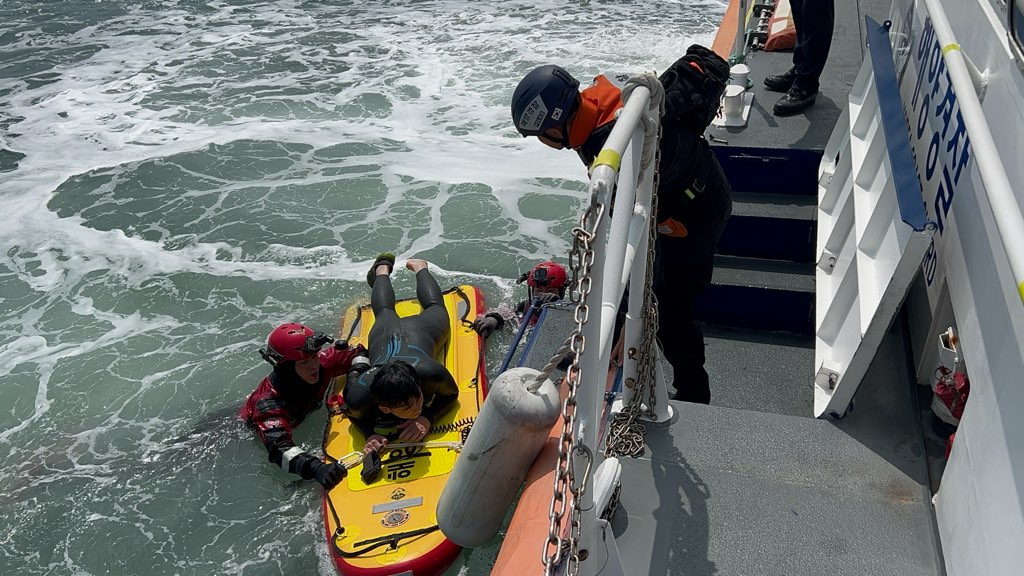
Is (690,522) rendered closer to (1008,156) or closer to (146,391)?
(1008,156)

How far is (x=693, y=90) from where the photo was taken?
11.0 ft

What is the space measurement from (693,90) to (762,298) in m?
1.97

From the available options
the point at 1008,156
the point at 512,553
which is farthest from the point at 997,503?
the point at 512,553

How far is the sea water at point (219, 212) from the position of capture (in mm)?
6188

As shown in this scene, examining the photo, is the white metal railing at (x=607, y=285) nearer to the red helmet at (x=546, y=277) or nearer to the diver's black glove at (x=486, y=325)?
the red helmet at (x=546, y=277)

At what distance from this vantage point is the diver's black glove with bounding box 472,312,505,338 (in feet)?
23.2

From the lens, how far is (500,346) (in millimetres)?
7461

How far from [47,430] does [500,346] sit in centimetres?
409

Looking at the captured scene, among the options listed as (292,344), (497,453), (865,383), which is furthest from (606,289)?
(292,344)

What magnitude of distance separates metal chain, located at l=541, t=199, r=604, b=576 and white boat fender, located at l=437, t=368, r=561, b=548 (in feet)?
0.62

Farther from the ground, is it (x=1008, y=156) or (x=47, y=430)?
(x=1008, y=156)

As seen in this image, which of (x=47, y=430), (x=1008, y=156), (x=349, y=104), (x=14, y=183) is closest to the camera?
(x=1008, y=156)

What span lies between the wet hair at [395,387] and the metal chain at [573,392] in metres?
3.54

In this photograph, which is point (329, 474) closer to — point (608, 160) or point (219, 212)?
point (608, 160)
